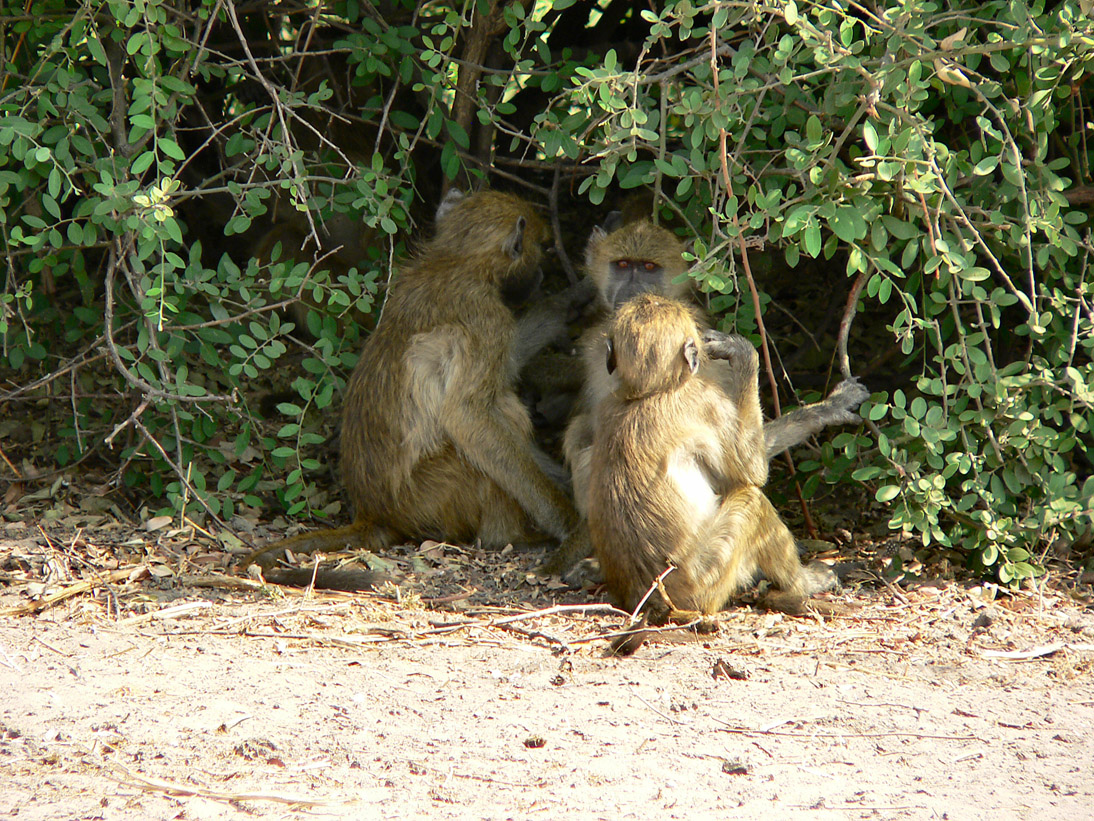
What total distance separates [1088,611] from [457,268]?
3.08 meters

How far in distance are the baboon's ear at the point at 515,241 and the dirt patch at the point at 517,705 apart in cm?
171

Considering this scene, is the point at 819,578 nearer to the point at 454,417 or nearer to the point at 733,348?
the point at 733,348

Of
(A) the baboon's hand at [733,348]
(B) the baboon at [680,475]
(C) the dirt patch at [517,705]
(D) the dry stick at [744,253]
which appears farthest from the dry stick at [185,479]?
(D) the dry stick at [744,253]

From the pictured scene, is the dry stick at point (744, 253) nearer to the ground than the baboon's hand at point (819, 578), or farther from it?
farther from it

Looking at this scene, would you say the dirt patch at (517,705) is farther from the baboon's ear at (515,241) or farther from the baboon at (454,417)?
the baboon's ear at (515,241)

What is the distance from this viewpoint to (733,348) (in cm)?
410

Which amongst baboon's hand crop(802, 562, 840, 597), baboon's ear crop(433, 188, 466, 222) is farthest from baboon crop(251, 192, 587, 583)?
baboon's hand crop(802, 562, 840, 597)

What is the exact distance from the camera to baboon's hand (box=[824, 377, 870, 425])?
4.31 m

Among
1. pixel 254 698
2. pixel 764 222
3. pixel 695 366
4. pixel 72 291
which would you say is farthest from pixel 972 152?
pixel 72 291

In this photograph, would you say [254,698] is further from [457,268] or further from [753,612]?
[457,268]

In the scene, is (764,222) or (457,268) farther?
(457,268)

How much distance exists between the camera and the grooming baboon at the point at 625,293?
4355mm

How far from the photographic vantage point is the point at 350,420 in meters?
5.19

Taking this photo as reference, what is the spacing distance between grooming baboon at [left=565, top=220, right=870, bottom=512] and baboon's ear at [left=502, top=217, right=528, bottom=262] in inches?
14.6
